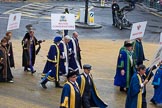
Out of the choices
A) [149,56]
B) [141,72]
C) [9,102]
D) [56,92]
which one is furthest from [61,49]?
[149,56]

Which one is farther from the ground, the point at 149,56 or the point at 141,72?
the point at 141,72

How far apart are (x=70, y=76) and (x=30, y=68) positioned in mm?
5925

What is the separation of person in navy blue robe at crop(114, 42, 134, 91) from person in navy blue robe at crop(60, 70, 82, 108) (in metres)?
3.89

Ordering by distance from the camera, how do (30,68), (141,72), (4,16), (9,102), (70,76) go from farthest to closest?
(4,16) < (30,68) < (9,102) < (141,72) < (70,76)

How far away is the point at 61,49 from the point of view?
46.1 feet

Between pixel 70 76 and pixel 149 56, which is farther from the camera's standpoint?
pixel 149 56

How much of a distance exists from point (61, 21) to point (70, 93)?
6.28 m

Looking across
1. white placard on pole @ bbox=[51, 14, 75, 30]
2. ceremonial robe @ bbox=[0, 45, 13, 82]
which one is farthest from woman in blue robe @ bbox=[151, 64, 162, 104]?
ceremonial robe @ bbox=[0, 45, 13, 82]

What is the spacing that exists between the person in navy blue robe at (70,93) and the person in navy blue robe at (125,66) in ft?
12.8

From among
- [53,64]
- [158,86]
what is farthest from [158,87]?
[53,64]

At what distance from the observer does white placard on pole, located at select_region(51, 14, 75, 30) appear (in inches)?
619

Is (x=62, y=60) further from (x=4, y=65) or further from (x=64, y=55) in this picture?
(x=4, y=65)

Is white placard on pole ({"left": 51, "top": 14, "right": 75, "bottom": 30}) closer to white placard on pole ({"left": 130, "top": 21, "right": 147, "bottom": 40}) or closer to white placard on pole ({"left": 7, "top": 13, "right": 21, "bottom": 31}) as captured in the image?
white placard on pole ({"left": 7, "top": 13, "right": 21, "bottom": 31})

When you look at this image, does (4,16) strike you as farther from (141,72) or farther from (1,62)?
(141,72)
